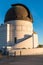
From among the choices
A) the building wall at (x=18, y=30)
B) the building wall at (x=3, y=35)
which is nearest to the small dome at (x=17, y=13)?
the building wall at (x=18, y=30)

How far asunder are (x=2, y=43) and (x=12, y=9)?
9542 mm

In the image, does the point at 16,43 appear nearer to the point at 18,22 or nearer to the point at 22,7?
the point at 18,22

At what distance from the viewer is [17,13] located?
1620 inches

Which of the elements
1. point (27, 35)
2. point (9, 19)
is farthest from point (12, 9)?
point (27, 35)

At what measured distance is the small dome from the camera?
4116cm

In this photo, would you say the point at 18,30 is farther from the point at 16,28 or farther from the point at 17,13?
the point at 17,13

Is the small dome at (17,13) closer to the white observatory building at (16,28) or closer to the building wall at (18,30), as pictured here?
the white observatory building at (16,28)

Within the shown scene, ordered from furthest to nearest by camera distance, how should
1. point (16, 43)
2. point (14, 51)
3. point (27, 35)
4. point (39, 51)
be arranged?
point (27, 35) → point (16, 43) → point (39, 51) → point (14, 51)

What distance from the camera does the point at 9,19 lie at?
41.8 meters

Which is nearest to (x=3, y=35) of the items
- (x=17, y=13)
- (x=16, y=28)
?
(x=16, y=28)

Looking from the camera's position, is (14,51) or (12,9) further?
(12,9)

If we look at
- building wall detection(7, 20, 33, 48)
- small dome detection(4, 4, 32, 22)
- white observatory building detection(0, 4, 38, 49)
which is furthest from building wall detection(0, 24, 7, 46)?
small dome detection(4, 4, 32, 22)

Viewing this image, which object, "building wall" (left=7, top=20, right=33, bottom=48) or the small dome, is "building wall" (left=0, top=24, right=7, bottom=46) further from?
the small dome

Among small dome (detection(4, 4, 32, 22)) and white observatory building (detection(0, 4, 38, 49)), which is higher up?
small dome (detection(4, 4, 32, 22))
